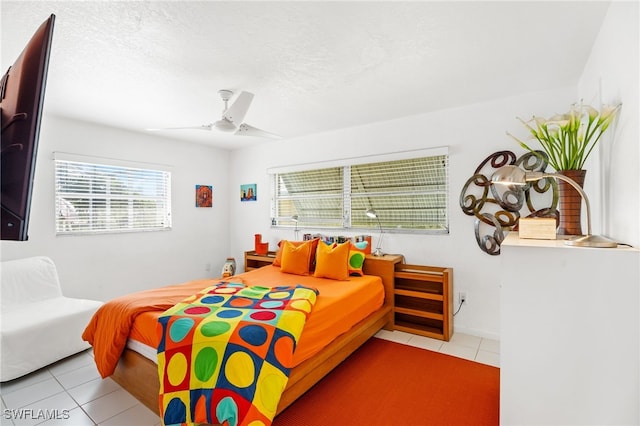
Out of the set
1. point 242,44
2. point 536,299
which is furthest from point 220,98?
point 536,299

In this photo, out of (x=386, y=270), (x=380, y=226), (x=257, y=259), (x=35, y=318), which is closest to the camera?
(x=35, y=318)

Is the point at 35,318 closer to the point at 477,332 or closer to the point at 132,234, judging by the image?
the point at 132,234

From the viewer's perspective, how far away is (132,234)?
13.9ft

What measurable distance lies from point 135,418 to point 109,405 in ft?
0.95

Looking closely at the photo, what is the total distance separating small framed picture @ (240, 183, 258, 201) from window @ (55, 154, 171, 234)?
1.18m

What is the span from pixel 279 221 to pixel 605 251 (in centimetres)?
423

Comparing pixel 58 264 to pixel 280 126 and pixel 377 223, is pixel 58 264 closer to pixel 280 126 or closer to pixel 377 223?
pixel 280 126

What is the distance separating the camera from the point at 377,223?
3992mm

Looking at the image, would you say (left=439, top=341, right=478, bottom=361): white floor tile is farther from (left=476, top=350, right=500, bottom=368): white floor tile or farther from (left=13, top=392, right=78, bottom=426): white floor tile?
→ (left=13, top=392, right=78, bottom=426): white floor tile

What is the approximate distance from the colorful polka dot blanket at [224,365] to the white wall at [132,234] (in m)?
2.59

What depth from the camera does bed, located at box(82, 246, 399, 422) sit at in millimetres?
2039

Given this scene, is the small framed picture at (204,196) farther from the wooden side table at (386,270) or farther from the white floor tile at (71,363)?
the wooden side table at (386,270)

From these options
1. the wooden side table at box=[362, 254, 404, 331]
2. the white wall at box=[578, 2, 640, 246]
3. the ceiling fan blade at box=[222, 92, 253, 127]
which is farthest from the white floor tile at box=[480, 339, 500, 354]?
the ceiling fan blade at box=[222, 92, 253, 127]

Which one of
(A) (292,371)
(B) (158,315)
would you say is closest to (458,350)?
(A) (292,371)
